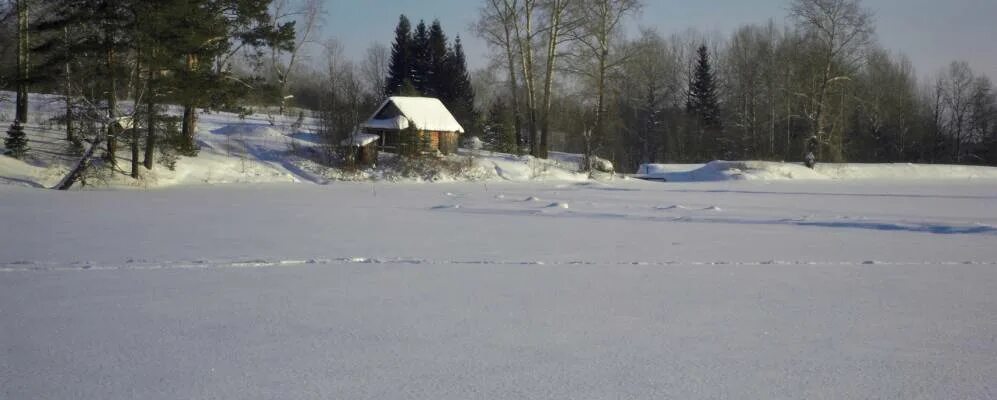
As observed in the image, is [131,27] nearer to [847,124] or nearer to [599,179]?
[599,179]

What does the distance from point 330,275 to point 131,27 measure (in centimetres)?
1605

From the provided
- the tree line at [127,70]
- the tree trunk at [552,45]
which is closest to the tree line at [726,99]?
the tree trunk at [552,45]

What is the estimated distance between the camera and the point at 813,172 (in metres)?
33.5

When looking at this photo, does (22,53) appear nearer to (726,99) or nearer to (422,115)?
(422,115)

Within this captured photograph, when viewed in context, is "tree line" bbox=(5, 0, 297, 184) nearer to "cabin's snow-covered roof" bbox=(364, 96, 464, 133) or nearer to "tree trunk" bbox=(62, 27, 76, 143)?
"tree trunk" bbox=(62, 27, 76, 143)

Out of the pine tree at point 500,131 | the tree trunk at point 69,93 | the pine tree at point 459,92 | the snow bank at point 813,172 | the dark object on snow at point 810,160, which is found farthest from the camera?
the pine tree at point 459,92

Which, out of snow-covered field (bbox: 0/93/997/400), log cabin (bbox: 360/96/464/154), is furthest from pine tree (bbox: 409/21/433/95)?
snow-covered field (bbox: 0/93/997/400)

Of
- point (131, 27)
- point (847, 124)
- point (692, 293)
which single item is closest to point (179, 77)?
point (131, 27)

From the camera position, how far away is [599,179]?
30.3 meters

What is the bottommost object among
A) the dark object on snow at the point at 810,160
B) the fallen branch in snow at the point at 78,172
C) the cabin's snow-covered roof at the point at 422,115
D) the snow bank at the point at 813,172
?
the fallen branch in snow at the point at 78,172

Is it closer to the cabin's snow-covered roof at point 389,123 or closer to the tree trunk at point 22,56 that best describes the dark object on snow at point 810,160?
the cabin's snow-covered roof at point 389,123

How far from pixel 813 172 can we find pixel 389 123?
21.4 m

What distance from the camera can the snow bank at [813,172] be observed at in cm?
3225

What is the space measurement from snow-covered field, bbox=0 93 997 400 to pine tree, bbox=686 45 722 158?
39.7 meters
